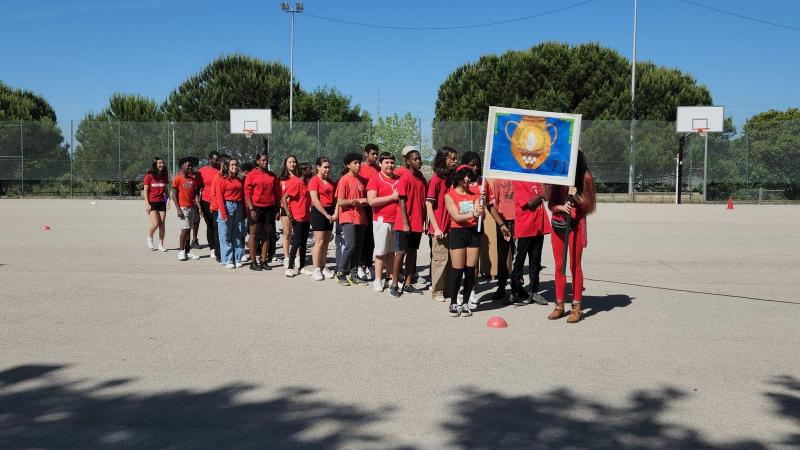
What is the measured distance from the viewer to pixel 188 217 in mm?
11938

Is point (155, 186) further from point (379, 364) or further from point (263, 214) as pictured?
point (379, 364)

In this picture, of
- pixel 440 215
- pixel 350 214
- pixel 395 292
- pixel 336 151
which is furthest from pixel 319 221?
pixel 336 151

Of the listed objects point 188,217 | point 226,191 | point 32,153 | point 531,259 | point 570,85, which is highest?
point 570,85

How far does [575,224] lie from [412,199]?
228 cm

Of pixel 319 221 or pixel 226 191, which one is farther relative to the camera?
pixel 226 191

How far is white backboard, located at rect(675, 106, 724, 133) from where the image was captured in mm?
30547

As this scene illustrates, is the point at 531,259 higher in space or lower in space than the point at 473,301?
higher

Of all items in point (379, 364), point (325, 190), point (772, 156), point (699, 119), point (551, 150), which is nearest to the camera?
point (379, 364)

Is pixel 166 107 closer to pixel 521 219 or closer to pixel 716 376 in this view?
pixel 521 219

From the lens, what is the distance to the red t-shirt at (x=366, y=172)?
967cm

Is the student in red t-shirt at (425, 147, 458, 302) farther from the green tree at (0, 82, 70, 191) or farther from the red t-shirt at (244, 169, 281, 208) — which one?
the green tree at (0, 82, 70, 191)

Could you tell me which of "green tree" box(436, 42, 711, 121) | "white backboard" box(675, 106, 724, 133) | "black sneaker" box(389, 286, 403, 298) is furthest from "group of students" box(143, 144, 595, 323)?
"green tree" box(436, 42, 711, 121)

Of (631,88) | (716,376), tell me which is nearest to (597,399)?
(716,376)

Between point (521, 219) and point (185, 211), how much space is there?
628 cm
